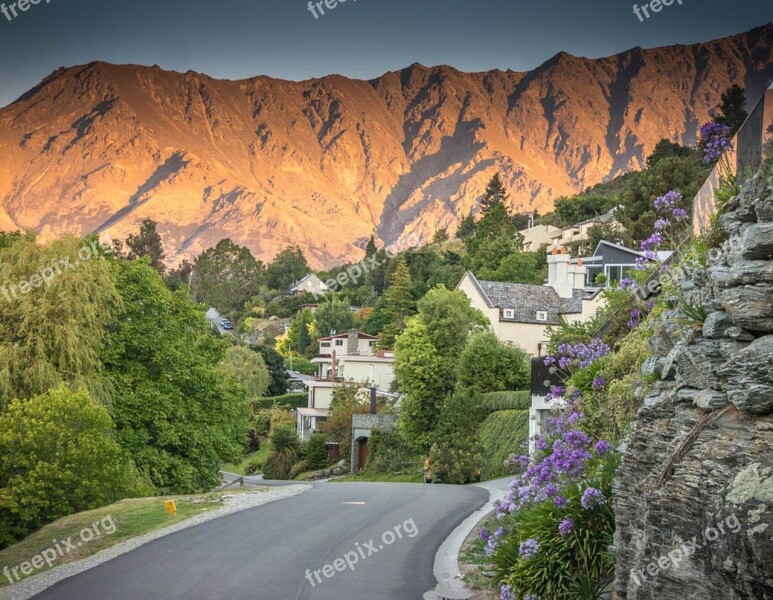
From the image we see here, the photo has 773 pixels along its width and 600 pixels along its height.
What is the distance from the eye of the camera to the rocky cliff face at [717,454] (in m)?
8.05

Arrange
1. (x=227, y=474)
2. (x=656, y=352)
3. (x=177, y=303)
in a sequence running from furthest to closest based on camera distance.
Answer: (x=227, y=474) < (x=177, y=303) < (x=656, y=352)

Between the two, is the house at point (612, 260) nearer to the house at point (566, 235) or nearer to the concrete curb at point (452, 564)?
the house at point (566, 235)

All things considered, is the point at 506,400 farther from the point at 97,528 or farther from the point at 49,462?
the point at 97,528

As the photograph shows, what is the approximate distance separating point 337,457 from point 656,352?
53132mm

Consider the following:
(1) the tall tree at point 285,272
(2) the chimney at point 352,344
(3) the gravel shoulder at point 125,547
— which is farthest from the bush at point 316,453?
(1) the tall tree at point 285,272

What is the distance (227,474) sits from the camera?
2734 inches

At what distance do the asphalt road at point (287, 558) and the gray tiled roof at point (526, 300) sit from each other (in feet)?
107

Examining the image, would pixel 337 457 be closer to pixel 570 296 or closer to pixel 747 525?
pixel 570 296

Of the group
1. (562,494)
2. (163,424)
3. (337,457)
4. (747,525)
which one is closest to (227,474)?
(337,457)

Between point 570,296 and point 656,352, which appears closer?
point 656,352

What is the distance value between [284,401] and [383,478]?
116 ft

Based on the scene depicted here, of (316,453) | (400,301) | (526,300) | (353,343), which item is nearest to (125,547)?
(316,453)

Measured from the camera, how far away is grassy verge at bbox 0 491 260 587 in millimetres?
20172

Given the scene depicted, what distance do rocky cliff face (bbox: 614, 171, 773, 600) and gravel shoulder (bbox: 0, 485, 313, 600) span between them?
10.7 m
